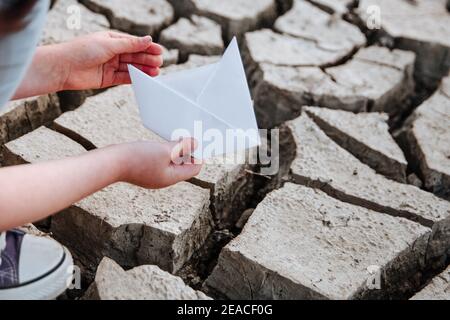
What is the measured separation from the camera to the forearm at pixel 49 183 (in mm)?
1388

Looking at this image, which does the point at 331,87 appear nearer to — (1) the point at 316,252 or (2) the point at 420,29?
(2) the point at 420,29

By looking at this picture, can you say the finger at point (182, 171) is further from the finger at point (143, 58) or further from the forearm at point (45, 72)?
the forearm at point (45, 72)

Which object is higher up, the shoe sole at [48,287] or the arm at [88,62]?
the arm at [88,62]

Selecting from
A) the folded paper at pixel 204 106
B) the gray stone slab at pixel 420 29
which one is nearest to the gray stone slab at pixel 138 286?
the folded paper at pixel 204 106

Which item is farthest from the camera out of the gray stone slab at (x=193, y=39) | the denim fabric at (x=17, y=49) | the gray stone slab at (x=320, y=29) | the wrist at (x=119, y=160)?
the gray stone slab at (x=320, y=29)

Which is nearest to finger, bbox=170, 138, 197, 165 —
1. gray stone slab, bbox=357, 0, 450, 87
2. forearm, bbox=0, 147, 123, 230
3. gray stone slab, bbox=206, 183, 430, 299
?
forearm, bbox=0, 147, 123, 230

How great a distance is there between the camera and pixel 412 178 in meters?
2.02

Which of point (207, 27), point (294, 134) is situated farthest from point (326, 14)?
point (294, 134)

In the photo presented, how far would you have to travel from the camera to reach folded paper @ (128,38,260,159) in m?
1.56

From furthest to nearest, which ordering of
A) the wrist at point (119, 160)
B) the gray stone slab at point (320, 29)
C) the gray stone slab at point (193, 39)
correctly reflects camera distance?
the gray stone slab at point (320, 29) < the gray stone slab at point (193, 39) < the wrist at point (119, 160)

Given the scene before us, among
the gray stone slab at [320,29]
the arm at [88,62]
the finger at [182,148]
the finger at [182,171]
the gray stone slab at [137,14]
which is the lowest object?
the gray stone slab at [320,29]

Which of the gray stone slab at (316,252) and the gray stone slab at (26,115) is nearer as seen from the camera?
the gray stone slab at (316,252)
